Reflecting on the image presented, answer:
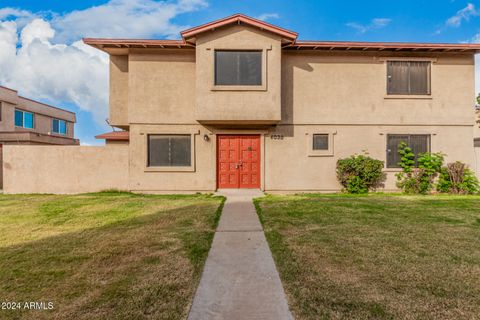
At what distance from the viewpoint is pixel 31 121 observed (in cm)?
3036

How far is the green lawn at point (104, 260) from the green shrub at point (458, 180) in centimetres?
1035

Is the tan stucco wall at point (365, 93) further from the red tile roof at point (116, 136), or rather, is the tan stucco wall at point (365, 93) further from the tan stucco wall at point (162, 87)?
the red tile roof at point (116, 136)

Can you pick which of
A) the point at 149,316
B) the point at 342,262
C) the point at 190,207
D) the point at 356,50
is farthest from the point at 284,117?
the point at 149,316

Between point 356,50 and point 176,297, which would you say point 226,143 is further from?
point 176,297

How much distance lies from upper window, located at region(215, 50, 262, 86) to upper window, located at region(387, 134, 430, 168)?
21.3 feet

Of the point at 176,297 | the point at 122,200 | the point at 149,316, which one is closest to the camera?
the point at 149,316

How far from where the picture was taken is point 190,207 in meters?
8.20

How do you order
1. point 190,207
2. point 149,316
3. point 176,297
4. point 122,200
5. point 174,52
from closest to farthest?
point 149,316, point 176,297, point 190,207, point 122,200, point 174,52

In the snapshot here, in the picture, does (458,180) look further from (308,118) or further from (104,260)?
(104,260)

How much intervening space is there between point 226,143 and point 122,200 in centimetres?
477

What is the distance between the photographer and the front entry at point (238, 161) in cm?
1180

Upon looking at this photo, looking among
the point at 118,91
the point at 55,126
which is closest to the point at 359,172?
the point at 118,91

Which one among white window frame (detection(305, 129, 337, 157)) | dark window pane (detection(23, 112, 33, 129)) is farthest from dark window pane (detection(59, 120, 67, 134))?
white window frame (detection(305, 129, 337, 157))

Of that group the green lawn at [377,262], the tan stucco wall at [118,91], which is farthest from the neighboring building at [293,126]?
the green lawn at [377,262]
